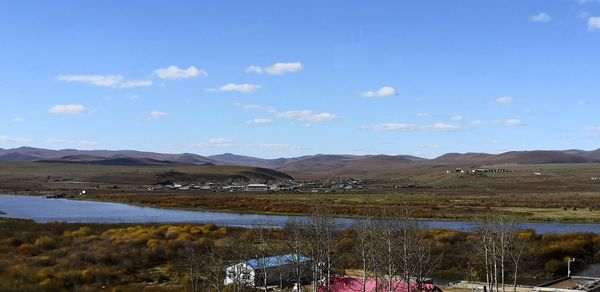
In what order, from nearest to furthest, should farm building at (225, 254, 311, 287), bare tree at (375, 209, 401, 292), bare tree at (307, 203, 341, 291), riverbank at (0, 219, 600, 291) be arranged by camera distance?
bare tree at (375, 209, 401, 292) < bare tree at (307, 203, 341, 291) < farm building at (225, 254, 311, 287) < riverbank at (0, 219, 600, 291)

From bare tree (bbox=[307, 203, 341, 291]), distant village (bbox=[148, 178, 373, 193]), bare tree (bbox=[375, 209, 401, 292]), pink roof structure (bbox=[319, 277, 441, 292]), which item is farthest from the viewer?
distant village (bbox=[148, 178, 373, 193])

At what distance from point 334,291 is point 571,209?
62493mm

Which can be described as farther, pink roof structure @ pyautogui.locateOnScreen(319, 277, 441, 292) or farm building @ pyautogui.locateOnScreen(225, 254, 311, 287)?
farm building @ pyautogui.locateOnScreen(225, 254, 311, 287)

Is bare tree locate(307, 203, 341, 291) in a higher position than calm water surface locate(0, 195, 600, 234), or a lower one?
higher

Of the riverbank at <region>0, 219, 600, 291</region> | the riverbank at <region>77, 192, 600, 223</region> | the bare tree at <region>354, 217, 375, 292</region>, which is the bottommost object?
the riverbank at <region>0, 219, 600, 291</region>

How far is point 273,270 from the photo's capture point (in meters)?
33.7

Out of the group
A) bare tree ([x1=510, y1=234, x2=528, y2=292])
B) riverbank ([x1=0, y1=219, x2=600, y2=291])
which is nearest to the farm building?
riverbank ([x1=0, y1=219, x2=600, y2=291])

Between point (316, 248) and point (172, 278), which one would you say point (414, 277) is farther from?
point (172, 278)

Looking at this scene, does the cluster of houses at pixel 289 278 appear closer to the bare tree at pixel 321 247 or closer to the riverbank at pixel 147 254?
the bare tree at pixel 321 247

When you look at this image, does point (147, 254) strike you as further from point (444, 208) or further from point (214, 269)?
point (444, 208)

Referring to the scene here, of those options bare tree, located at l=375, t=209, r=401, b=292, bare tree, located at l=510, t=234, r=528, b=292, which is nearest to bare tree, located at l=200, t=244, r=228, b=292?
bare tree, located at l=375, t=209, r=401, b=292

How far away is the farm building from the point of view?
3182 cm

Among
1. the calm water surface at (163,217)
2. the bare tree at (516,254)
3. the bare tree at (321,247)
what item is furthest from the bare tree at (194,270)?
the calm water surface at (163,217)

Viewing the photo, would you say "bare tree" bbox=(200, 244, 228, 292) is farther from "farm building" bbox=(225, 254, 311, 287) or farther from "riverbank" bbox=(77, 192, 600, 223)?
"riverbank" bbox=(77, 192, 600, 223)
